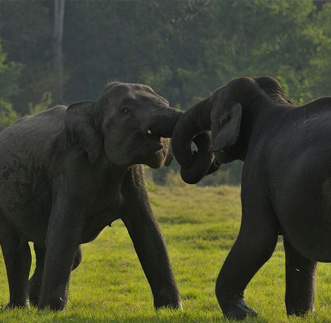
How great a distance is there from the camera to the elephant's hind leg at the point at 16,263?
27.8 feet

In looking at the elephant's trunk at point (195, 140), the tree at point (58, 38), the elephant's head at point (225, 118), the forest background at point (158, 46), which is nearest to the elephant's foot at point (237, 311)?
the elephant's head at point (225, 118)

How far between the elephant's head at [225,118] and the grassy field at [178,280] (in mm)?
1174

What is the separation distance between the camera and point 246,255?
6.65m

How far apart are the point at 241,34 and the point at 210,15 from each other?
467 centimetres

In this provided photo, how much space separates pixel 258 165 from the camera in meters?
6.72

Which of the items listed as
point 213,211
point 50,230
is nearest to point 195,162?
point 50,230

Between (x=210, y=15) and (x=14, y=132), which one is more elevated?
(x=210, y=15)

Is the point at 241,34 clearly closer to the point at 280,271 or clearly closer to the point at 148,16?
the point at 148,16

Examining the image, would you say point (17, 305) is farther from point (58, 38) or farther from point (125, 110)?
point (58, 38)

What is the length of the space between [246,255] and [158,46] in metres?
44.5

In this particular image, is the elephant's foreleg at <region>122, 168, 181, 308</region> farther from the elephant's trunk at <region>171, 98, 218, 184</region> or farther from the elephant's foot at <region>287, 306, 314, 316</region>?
the elephant's foot at <region>287, 306, 314, 316</region>

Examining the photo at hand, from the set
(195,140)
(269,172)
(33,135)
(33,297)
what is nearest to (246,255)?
(269,172)

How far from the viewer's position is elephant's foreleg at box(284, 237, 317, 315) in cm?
728

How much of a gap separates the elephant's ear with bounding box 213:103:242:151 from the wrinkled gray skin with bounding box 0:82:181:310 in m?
0.45
